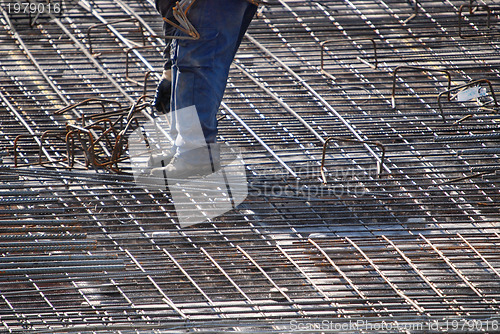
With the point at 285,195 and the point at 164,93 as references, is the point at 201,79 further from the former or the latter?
the point at 285,195

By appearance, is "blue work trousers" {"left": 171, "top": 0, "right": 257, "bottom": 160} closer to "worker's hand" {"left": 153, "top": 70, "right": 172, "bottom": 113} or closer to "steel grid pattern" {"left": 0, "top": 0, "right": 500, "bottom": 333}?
"worker's hand" {"left": 153, "top": 70, "right": 172, "bottom": 113}

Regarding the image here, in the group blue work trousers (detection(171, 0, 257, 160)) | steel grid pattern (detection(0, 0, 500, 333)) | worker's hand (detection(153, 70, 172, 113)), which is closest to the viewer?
steel grid pattern (detection(0, 0, 500, 333))

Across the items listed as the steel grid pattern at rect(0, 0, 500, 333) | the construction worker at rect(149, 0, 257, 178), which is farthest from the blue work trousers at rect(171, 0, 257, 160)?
the steel grid pattern at rect(0, 0, 500, 333)

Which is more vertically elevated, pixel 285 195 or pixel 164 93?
pixel 164 93

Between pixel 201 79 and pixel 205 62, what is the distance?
0.24 ft

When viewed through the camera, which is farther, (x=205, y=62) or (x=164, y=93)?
(x=164, y=93)

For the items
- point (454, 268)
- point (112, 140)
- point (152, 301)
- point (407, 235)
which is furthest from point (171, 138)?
point (454, 268)

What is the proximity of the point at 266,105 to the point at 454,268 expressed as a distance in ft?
4.46

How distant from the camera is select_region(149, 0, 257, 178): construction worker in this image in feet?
9.19

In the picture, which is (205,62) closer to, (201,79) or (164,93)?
(201,79)

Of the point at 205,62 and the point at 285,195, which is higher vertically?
the point at 205,62

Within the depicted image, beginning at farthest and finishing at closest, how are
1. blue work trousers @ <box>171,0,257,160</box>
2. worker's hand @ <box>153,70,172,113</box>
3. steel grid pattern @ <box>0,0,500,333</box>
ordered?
worker's hand @ <box>153,70,172,113</box>, blue work trousers @ <box>171,0,257,160</box>, steel grid pattern @ <box>0,0,500,333</box>

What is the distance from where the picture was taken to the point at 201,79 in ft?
9.34

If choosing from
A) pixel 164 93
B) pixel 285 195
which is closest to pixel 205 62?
pixel 164 93
